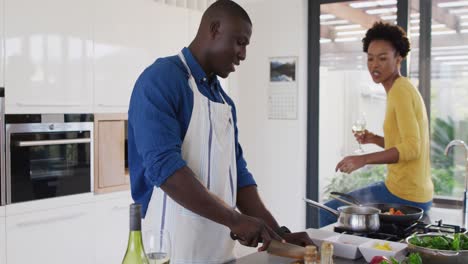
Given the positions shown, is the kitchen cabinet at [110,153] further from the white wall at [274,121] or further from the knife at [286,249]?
the knife at [286,249]

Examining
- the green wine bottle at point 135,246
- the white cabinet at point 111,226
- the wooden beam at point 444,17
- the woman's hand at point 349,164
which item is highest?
the wooden beam at point 444,17

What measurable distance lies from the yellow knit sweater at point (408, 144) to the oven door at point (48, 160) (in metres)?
1.88

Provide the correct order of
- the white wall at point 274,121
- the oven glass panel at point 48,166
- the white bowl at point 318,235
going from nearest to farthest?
the white bowl at point 318,235 < the oven glass panel at point 48,166 < the white wall at point 274,121

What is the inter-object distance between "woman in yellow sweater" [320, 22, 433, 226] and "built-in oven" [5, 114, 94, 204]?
5.27 feet

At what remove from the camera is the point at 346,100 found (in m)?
4.44

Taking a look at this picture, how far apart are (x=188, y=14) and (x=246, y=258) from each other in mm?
2863

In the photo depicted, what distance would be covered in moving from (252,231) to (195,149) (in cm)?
36

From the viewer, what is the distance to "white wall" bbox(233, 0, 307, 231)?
4496 millimetres

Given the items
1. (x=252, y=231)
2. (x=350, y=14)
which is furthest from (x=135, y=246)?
(x=350, y=14)

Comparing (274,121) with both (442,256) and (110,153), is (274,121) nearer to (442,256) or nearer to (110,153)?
(110,153)

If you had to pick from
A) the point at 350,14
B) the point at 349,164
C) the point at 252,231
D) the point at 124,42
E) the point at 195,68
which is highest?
the point at 350,14

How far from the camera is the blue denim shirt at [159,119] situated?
150 cm

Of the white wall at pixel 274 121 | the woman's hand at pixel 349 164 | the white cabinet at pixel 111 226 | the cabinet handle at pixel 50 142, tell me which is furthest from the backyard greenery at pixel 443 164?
the cabinet handle at pixel 50 142

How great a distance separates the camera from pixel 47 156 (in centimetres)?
317
